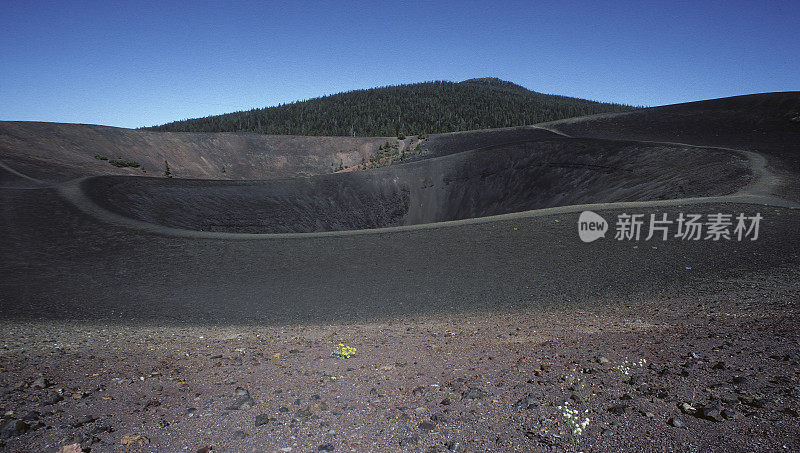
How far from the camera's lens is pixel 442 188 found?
32.8m

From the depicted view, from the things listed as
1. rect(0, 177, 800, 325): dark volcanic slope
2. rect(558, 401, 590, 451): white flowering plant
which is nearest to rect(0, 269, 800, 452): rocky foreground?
rect(558, 401, 590, 451): white flowering plant

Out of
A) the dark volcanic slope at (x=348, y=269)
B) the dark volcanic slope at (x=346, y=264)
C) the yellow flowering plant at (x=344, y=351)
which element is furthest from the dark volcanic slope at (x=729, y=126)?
the yellow flowering plant at (x=344, y=351)

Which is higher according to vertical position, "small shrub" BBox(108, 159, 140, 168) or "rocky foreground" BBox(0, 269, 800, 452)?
"small shrub" BBox(108, 159, 140, 168)

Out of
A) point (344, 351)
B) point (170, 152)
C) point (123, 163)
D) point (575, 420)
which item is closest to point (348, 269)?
point (344, 351)

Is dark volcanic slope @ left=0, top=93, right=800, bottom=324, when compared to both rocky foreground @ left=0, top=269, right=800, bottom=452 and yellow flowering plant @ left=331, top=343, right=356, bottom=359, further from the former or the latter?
yellow flowering plant @ left=331, top=343, right=356, bottom=359

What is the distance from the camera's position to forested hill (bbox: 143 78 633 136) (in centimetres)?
8475

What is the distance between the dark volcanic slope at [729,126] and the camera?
2386 cm

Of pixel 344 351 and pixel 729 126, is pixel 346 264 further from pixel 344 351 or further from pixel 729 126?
pixel 729 126

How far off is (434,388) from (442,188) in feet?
94.9

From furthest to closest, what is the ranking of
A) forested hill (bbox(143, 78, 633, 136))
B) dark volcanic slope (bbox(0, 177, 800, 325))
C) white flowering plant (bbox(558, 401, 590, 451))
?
forested hill (bbox(143, 78, 633, 136)) < dark volcanic slope (bbox(0, 177, 800, 325)) < white flowering plant (bbox(558, 401, 590, 451))

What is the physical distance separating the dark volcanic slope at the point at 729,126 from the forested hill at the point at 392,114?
38782mm

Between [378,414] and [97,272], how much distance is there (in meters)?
10.9

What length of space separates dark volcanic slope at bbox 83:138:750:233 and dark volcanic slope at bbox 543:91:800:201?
453 centimetres

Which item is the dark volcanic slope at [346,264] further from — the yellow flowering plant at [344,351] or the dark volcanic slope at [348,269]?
the yellow flowering plant at [344,351]
